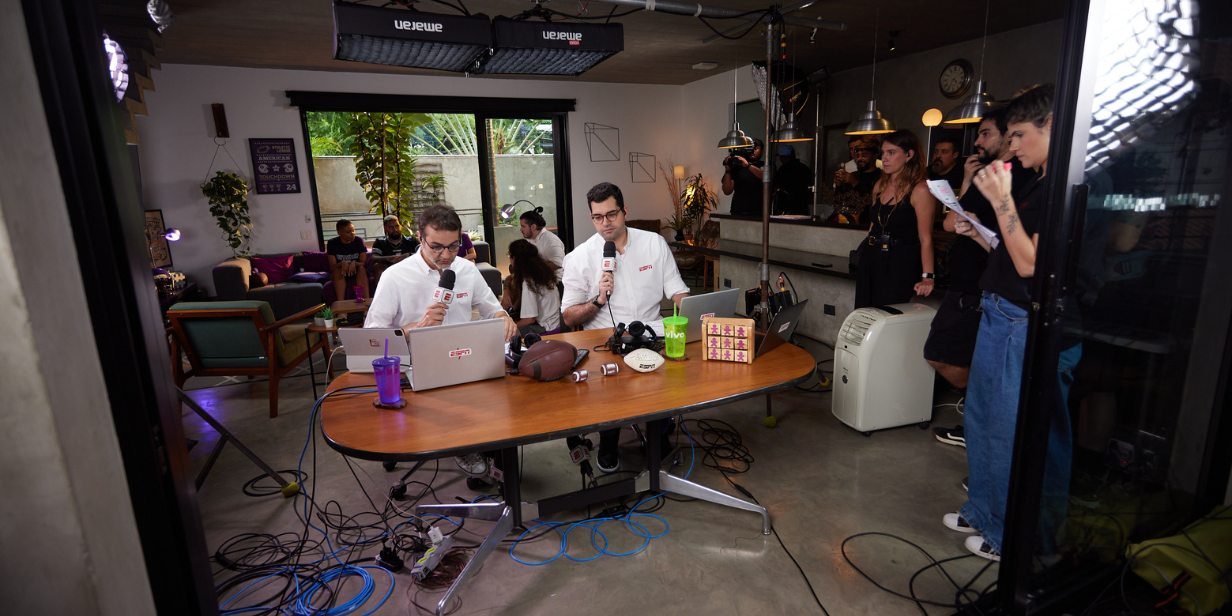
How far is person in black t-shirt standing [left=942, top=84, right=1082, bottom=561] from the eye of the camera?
6.28 ft

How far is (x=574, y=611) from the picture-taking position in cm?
209

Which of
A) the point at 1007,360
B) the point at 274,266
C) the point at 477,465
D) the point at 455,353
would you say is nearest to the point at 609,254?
the point at 455,353

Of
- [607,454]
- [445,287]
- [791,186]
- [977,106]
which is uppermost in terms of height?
[977,106]

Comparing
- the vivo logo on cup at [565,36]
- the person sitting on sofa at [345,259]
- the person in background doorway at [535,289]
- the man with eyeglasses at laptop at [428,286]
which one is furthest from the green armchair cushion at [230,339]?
the person sitting on sofa at [345,259]

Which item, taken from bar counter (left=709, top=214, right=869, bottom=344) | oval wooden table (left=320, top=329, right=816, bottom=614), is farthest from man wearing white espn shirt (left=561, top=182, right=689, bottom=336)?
bar counter (left=709, top=214, right=869, bottom=344)

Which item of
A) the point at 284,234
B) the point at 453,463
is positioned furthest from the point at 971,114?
the point at 284,234

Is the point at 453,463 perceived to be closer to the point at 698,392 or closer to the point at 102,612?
the point at 698,392

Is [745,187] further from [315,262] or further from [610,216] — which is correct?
[315,262]

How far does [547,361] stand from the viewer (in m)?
2.29

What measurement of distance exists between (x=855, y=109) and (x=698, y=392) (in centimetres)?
772

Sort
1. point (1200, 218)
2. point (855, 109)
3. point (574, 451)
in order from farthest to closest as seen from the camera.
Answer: point (855, 109) < point (574, 451) < point (1200, 218)

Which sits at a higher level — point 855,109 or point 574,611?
point 855,109

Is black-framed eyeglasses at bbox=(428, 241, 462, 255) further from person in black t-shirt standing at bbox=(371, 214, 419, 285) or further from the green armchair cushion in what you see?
person in black t-shirt standing at bbox=(371, 214, 419, 285)

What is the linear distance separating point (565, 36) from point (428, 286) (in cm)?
143
